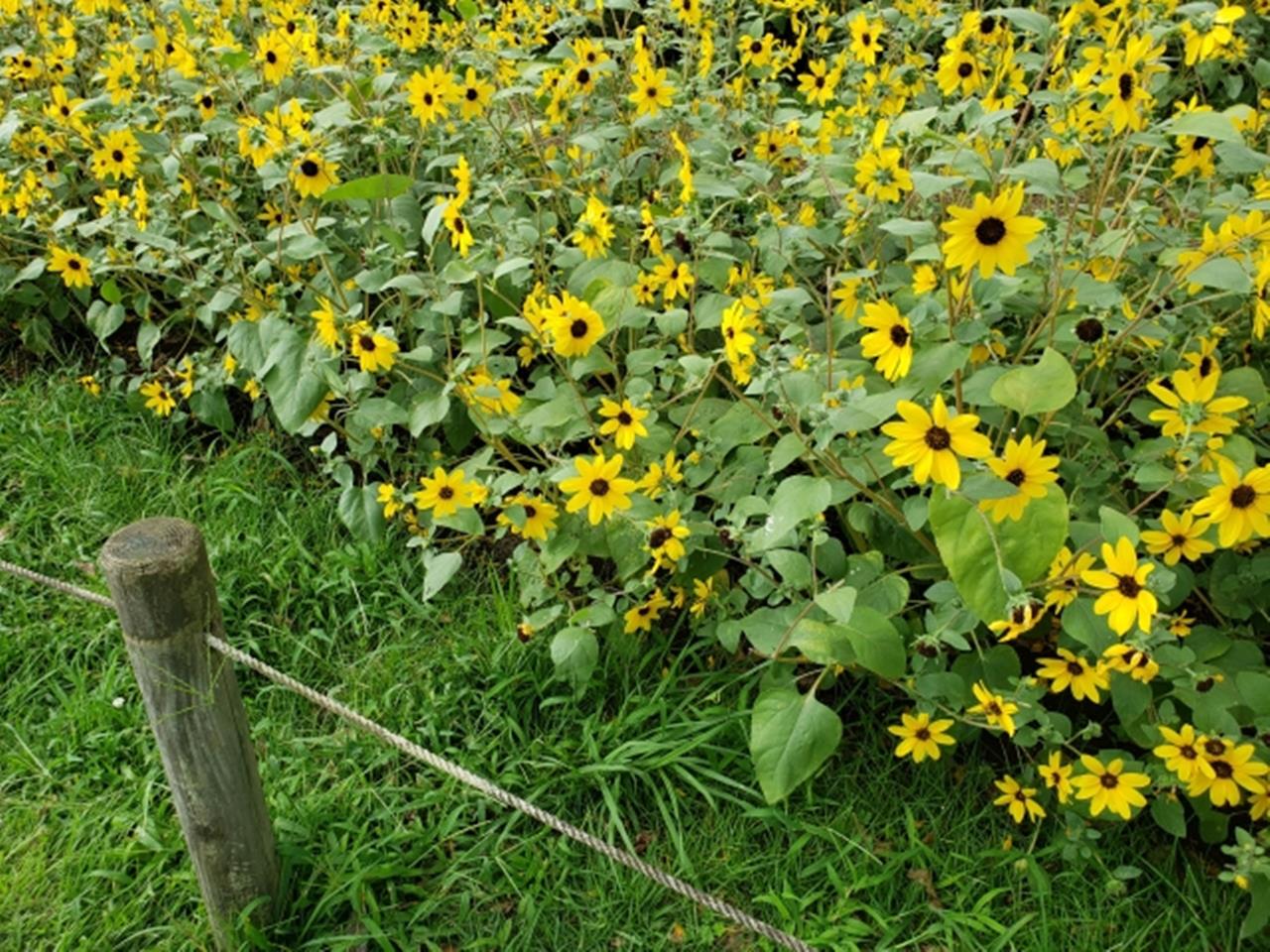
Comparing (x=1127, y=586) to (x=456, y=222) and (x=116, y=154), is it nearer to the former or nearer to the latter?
(x=456, y=222)

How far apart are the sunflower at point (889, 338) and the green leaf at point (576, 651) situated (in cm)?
82

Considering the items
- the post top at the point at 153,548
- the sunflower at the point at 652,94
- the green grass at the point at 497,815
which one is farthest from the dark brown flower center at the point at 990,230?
the sunflower at the point at 652,94

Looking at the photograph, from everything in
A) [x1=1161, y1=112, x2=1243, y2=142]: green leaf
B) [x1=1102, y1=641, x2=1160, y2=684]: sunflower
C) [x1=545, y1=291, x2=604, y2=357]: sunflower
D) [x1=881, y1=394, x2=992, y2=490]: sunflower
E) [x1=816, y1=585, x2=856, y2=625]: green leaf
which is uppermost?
[x1=1161, y1=112, x2=1243, y2=142]: green leaf

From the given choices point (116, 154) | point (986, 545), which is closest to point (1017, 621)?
point (986, 545)

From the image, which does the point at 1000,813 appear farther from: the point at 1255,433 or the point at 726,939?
the point at 1255,433

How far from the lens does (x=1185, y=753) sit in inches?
73.0

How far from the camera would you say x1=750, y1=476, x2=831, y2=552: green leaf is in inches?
70.6

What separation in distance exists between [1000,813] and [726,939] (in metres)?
0.55

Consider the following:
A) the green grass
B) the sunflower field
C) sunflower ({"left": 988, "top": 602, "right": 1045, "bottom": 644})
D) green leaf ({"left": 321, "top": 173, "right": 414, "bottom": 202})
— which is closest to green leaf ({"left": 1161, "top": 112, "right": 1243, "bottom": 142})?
the sunflower field

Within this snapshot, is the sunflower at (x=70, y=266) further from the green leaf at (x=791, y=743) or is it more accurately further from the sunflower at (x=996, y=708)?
the sunflower at (x=996, y=708)

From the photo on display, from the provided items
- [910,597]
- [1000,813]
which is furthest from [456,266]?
[1000,813]

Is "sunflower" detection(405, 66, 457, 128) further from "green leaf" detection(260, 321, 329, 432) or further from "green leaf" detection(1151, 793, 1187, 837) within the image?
"green leaf" detection(1151, 793, 1187, 837)

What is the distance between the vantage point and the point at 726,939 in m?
2.04

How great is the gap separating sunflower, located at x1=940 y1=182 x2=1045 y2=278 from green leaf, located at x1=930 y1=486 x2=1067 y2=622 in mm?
322
